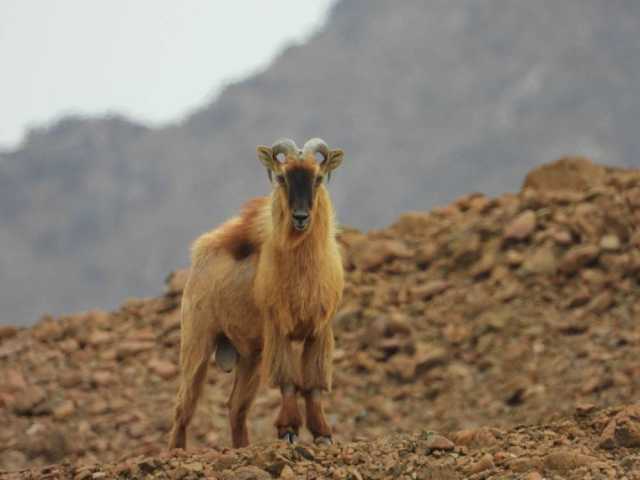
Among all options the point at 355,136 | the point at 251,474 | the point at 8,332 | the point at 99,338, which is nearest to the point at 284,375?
the point at 251,474

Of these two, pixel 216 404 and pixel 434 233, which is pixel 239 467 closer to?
pixel 216 404

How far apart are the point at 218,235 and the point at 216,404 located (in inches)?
211

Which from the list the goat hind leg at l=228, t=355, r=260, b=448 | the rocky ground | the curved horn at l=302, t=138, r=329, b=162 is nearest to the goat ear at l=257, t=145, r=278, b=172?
the curved horn at l=302, t=138, r=329, b=162

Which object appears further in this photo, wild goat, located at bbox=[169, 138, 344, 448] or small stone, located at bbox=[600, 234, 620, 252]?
small stone, located at bbox=[600, 234, 620, 252]

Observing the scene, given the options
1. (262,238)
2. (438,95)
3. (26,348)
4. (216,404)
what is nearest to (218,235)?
(262,238)

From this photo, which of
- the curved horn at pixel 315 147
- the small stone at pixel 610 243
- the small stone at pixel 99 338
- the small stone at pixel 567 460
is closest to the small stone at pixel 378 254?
the small stone at pixel 610 243

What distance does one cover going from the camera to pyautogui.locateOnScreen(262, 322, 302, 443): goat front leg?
8.62 m

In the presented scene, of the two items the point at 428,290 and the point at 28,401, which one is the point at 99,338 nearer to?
the point at 28,401

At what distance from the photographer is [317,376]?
8805 mm

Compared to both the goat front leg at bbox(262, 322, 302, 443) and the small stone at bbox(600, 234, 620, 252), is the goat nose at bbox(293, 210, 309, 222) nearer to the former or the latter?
the goat front leg at bbox(262, 322, 302, 443)

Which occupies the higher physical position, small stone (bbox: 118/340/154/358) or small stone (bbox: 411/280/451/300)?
small stone (bbox: 411/280/451/300)

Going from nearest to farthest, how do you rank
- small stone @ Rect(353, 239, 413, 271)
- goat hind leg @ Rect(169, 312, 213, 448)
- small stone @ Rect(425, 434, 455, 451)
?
small stone @ Rect(425, 434, 455, 451)
goat hind leg @ Rect(169, 312, 213, 448)
small stone @ Rect(353, 239, 413, 271)

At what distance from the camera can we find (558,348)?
14.3 m

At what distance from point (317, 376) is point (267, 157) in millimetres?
1823
